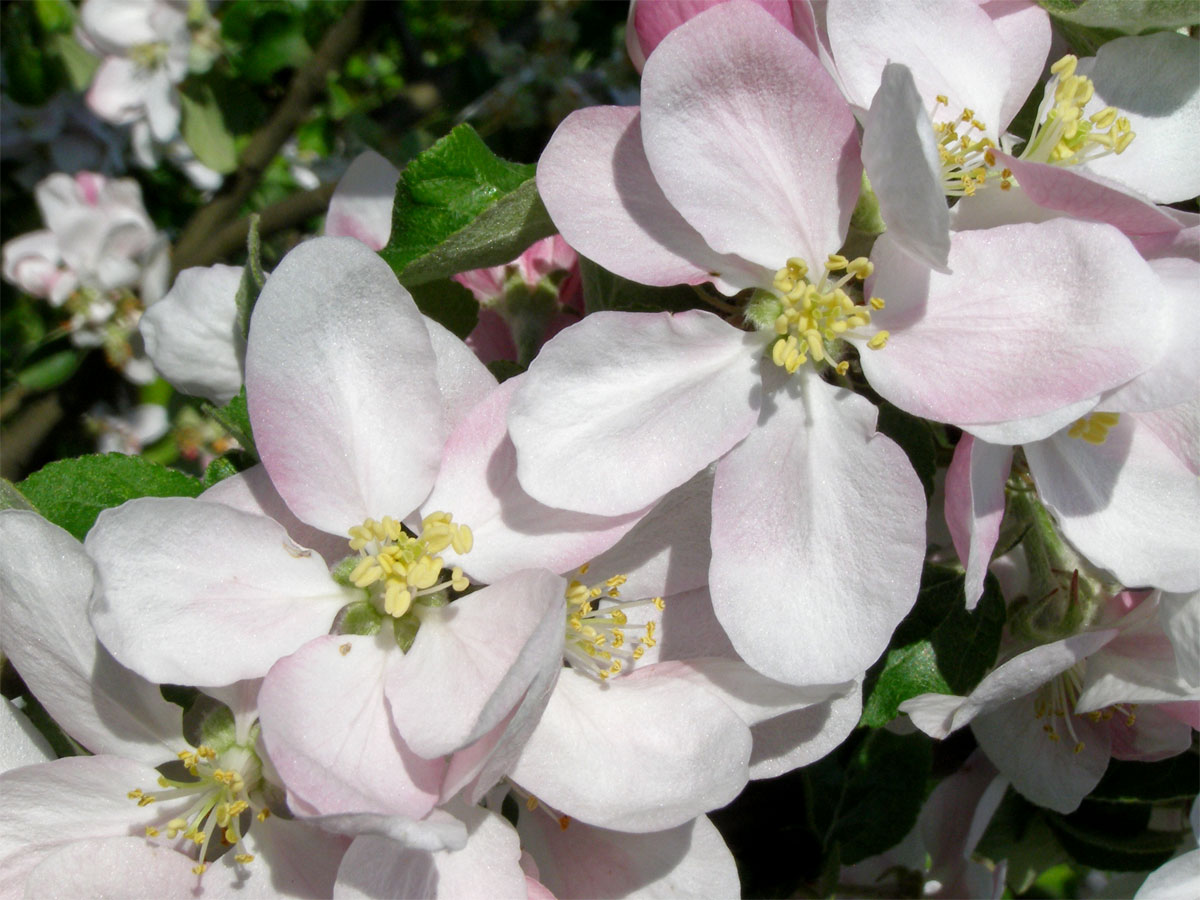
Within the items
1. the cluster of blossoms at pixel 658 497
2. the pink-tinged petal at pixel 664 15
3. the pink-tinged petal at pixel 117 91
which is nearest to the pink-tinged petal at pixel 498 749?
the cluster of blossoms at pixel 658 497

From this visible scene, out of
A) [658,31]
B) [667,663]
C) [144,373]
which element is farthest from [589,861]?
[144,373]

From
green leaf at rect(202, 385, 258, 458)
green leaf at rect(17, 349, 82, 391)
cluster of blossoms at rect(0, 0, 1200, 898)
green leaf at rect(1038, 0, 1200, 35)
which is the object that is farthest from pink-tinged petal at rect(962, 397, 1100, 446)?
green leaf at rect(17, 349, 82, 391)

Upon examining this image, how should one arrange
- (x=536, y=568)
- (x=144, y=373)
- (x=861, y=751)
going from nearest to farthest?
1. (x=536, y=568)
2. (x=861, y=751)
3. (x=144, y=373)

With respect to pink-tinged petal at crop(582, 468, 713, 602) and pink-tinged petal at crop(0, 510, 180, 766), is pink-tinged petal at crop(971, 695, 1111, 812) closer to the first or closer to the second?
pink-tinged petal at crop(582, 468, 713, 602)

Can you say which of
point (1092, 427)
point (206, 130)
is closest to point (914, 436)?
point (1092, 427)

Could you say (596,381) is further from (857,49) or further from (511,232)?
(857,49)

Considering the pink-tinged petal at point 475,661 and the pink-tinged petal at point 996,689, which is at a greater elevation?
the pink-tinged petal at point 475,661

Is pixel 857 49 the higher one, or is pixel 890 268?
pixel 857 49

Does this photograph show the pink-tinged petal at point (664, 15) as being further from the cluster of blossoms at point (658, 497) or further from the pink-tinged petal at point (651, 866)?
the pink-tinged petal at point (651, 866)
